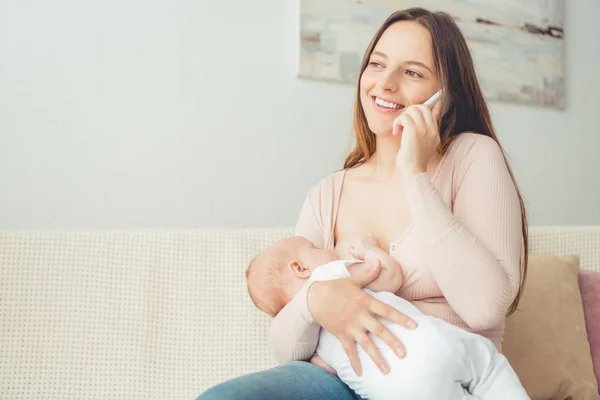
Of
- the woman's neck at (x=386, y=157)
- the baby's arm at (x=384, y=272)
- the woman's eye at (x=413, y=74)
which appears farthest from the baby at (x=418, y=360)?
the woman's eye at (x=413, y=74)

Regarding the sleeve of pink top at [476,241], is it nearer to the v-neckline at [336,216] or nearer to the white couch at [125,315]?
the v-neckline at [336,216]

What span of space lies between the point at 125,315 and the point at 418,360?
40.9 inches

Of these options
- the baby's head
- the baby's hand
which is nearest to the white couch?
the baby's head

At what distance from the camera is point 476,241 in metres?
1.25

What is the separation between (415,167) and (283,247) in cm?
32

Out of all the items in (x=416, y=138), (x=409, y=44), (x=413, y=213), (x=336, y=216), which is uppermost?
(x=409, y=44)

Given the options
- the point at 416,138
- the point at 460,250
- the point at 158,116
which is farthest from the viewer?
the point at 158,116

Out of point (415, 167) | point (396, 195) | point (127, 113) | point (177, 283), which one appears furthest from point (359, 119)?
point (127, 113)

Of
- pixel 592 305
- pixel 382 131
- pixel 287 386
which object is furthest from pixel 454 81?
pixel 592 305

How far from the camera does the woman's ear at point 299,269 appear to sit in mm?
1398

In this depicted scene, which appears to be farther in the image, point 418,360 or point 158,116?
point 158,116

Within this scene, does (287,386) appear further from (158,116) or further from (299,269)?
(158,116)

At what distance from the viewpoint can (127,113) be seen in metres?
2.24

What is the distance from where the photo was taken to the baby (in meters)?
1.11
